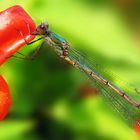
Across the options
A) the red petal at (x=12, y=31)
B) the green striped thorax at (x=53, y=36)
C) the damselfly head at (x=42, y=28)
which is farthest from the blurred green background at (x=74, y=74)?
the red petal at (x=12, y=31)

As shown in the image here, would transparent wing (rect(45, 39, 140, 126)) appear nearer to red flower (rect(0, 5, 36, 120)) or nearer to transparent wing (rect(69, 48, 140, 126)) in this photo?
transparent wing (rect(69, 48, 140, 126))

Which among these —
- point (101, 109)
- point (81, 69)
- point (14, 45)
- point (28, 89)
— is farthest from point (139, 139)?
point (14, 45)

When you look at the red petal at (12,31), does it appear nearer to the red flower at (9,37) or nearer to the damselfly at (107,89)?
the red flower at (9,37)

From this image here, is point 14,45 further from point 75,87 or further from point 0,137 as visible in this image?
point 75,87

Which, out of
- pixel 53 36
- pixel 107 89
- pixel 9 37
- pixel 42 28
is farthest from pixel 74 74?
pixel 9 37

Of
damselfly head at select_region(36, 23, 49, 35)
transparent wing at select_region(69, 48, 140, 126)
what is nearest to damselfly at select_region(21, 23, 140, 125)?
transparent wing at select_region(69, 48, 140, 126)
